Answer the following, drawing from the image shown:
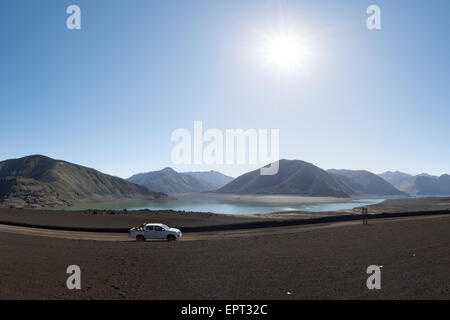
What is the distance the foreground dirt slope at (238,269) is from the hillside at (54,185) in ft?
333

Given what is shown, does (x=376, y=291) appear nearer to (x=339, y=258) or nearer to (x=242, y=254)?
(x=339, y=258)

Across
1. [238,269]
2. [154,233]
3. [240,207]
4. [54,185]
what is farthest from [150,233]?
[54,185]

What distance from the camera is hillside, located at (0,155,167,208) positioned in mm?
101500

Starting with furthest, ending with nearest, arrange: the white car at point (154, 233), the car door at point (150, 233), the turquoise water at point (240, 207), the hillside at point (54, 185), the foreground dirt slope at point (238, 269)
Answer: the hillside at point (54, 185), the turquoise water at point (240, 207), the car door at point (150, 233), the white car at point (154, 233), the foreground dirt slope at point (238, 269)

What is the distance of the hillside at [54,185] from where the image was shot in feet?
333

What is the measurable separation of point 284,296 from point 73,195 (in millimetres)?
147094

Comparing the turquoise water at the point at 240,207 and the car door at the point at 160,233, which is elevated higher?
the car door at the point at 160,233

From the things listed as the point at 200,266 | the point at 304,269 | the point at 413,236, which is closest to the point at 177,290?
the point at 200,266

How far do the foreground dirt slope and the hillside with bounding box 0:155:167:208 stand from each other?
101645 millimetres

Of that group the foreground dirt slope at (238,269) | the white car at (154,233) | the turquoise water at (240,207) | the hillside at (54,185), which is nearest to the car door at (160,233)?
the white car at (154,233)

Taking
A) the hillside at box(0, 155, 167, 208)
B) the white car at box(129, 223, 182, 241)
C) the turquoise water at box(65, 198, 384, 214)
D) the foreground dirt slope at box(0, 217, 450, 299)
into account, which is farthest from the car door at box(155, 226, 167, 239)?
the hillside at box(0, 155, 167, 208)

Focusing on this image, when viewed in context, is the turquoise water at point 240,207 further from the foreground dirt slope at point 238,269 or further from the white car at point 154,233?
the foreground dirt slope at point 238,269

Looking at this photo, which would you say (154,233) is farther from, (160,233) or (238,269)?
(238,269)

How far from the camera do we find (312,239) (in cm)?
1920
